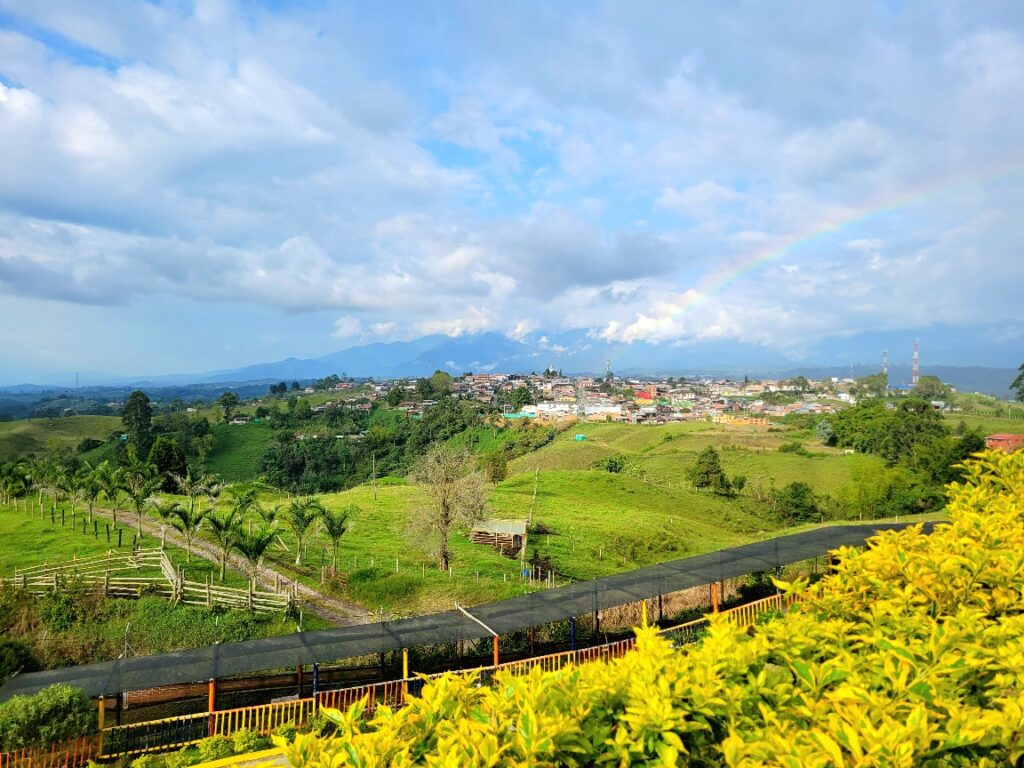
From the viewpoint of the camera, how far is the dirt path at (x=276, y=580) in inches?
714

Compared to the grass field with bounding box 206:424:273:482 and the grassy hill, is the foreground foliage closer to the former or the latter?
the grassy hill

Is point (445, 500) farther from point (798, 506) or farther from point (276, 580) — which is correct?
point (798, 506)

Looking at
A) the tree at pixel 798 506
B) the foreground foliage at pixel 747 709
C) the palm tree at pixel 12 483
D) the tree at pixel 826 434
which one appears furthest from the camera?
the tree at pixel 826 434

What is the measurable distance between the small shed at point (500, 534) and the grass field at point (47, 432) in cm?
7675

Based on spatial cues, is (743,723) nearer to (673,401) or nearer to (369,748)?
(369,748)

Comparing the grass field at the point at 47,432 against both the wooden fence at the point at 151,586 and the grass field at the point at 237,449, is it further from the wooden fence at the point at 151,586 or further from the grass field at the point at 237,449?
the wooden fence at the point at 151,586

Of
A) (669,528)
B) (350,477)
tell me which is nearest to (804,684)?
(669,528)

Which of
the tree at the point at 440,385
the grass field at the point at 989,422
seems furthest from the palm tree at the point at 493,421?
the grass field at the point at 989,422

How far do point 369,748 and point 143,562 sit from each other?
23124mm

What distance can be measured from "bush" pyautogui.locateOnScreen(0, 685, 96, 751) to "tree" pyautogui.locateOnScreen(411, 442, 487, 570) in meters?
15.2

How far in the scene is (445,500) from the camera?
23.9 meters

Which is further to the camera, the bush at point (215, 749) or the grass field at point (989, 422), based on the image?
the grass field at point (989, 422)

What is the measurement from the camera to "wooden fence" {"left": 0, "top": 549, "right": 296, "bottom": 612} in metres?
17.6

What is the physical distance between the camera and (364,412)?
10225cm
